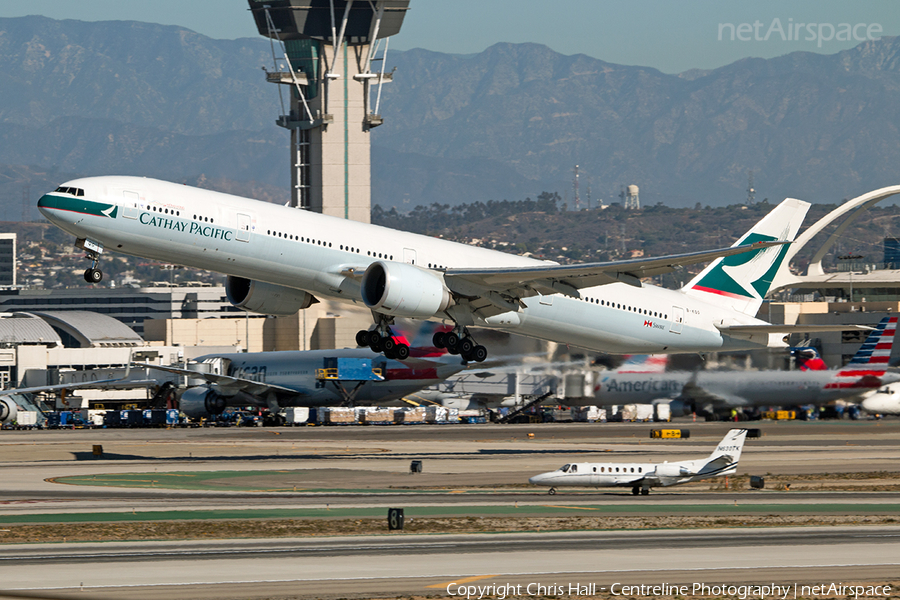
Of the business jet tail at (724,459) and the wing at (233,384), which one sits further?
the wing at (233,384)

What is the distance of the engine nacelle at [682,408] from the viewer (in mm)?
88000

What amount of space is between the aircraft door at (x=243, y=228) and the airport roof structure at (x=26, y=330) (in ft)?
367

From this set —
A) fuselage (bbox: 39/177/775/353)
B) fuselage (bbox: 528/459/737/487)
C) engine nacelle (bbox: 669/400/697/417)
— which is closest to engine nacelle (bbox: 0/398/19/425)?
engine nacelle (bbox: 669/400/697/417)

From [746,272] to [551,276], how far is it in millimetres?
16102

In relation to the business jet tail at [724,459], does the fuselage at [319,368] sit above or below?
above

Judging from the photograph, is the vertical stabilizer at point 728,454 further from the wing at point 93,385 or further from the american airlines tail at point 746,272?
the wing at point 93,385

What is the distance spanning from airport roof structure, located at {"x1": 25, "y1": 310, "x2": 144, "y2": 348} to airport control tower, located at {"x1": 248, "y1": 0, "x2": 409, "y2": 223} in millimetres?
37364

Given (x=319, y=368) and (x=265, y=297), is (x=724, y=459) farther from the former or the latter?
(x=319, y=368)

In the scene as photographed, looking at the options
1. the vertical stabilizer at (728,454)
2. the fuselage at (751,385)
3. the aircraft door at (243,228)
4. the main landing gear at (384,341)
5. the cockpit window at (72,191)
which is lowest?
the vertical stabilizer at (728,454)

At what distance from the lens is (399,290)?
47875 mm

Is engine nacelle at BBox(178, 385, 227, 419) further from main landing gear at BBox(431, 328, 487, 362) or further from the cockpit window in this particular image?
the cockpit window

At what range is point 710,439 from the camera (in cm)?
7394

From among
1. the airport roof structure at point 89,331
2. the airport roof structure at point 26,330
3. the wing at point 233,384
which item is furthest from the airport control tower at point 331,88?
the wing at point 233,384

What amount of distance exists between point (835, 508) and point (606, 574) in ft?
55.7
